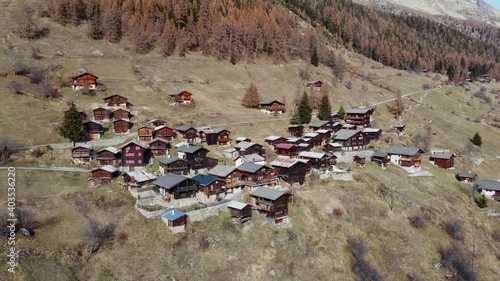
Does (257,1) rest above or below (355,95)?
above

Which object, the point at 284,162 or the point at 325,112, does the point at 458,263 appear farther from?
the point at 325,112

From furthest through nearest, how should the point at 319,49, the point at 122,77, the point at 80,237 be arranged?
the point at 319,49
the point at 122,77
the point at 80,237

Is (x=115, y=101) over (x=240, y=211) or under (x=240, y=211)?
over

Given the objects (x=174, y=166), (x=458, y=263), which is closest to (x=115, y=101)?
(x=174, y=166)

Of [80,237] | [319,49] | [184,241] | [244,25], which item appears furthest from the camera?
[319,49]

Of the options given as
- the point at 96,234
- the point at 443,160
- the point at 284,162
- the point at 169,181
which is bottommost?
the point at 443,160

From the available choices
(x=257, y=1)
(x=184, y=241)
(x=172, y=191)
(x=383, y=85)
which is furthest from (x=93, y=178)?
(x=257, y=1)

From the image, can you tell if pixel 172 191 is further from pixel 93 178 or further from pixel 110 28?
pixel 110 28
